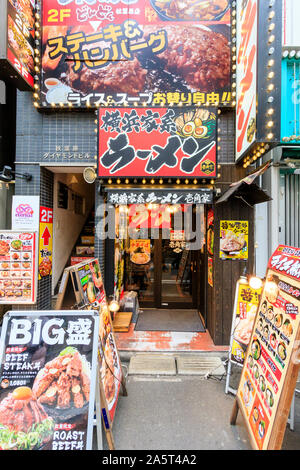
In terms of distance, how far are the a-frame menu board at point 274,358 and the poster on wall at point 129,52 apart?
4858 millimetres

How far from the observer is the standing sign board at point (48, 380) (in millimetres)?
2379

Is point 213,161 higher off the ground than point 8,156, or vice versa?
point 8,156

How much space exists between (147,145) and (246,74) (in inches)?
95.5

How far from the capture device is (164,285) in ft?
26.6

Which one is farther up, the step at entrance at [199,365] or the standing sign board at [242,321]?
the standing sign board at [242,321]

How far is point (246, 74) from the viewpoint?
4.51 meters

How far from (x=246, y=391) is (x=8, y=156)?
764 cm

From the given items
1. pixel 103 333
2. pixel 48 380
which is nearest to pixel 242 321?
pixel 103 333

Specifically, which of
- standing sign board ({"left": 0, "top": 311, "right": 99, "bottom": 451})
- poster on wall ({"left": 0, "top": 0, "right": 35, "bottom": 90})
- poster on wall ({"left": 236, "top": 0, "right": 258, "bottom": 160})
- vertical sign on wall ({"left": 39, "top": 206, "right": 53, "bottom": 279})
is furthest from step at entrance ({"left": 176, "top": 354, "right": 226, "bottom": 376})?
poster on wall ({"left": 0, "top": 0, "right": 35, "bottom": 90})

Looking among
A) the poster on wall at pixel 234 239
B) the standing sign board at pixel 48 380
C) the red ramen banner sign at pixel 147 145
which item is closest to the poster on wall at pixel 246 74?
the red ramen banner sign at pixel 147 145

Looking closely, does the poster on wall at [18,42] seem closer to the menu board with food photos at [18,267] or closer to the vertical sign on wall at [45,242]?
the vertical sign on wall at [45,242]
